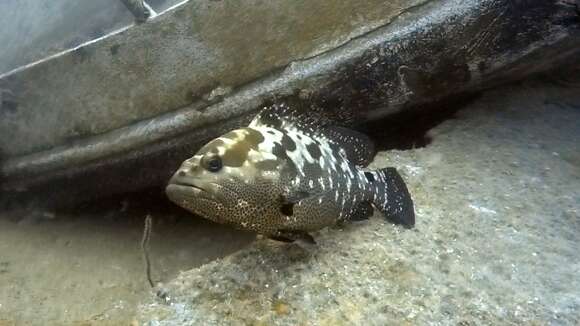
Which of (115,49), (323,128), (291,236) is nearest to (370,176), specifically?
(323,128)

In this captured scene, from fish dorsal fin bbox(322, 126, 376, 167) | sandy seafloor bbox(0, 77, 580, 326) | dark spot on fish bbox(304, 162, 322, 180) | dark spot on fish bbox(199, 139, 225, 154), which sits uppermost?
dark spot on fish bbox(199, 139, 225, 154)

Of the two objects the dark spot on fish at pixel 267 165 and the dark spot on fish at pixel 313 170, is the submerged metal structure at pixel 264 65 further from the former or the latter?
the dark spot on fish at pixel 267 165

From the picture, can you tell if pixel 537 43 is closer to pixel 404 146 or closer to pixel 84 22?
pixel 404 146

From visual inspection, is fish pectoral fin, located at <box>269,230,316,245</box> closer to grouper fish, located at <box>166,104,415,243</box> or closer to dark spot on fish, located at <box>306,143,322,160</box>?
grouper fish, located at <box>166,104,415,243</box>

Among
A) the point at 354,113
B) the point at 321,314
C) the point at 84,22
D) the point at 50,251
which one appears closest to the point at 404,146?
the point at 354,113

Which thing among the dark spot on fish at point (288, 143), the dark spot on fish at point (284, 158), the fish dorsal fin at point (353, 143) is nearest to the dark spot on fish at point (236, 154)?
the dark spot on fish at point (284, 158)

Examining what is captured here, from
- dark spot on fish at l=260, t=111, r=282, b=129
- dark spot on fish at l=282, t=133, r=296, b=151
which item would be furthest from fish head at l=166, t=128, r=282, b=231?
dark spot on fish at l=260, t=111, r=282, b=129

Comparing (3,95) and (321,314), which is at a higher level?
(3,95)
